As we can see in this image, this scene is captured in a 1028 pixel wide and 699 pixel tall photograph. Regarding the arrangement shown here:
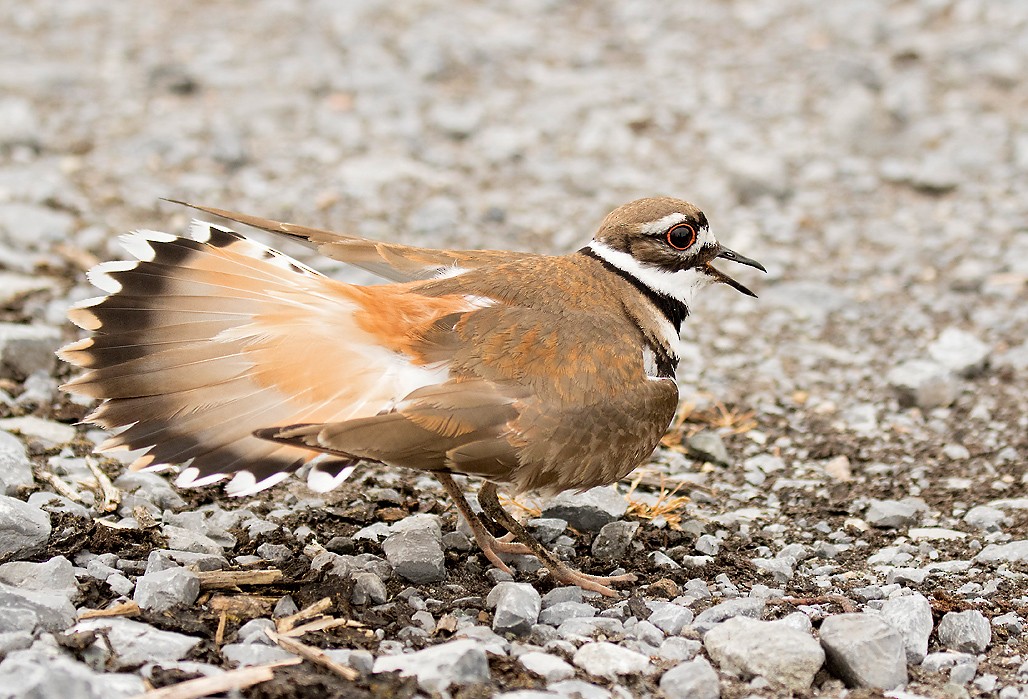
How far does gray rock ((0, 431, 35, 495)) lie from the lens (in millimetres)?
4090

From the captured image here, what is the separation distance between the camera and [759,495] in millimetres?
4785

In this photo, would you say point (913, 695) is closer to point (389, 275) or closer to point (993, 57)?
point (389, 275)

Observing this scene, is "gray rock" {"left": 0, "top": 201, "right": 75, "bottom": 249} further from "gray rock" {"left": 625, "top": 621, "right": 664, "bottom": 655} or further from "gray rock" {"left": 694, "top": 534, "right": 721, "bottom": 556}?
"gray rock" {"left": 625, "top": 621, "right": 664, "bottom": 655}

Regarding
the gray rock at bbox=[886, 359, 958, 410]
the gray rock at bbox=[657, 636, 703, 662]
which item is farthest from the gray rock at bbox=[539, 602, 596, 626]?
the gray rock at bbox=[886, 359, 958, 410]

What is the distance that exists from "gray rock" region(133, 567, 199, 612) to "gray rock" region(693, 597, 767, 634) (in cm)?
142

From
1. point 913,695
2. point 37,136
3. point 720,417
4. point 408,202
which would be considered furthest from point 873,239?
point 37,136

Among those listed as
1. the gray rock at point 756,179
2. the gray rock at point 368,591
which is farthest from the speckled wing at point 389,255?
the gray rock at point 756,179

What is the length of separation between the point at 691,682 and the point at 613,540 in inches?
41.9

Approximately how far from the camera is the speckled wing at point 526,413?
3.46m

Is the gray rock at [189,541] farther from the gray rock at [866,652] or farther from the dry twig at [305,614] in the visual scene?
the gray rock at [866,652]

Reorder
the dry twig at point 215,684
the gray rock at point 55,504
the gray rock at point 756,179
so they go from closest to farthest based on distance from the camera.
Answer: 1. the dry twig at point 215,684
2. the gray rock at point 55,504
3. the gray rock at point 756,179

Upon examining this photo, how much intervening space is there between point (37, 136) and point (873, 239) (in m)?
4.89

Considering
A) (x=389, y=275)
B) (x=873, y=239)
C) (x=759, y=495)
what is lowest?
(x=759, y=495)

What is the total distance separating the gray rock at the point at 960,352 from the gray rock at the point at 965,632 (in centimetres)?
226
